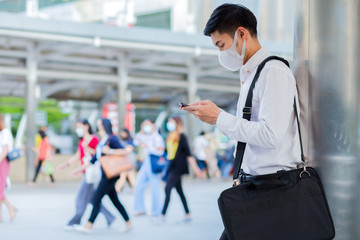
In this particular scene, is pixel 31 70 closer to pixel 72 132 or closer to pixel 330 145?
pixel 72 132

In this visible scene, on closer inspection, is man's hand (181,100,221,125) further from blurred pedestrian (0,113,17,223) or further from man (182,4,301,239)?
blurred pedestrian (0,113,17,223)

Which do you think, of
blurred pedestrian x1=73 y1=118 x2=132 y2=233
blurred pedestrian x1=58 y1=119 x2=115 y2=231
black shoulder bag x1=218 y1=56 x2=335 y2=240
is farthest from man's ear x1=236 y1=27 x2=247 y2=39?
blurred pedestrian x1=58 y1=119 x2=115 y2=231

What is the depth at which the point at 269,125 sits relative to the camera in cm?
191

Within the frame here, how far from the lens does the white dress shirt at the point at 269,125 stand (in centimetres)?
192

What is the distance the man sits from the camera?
193 centimetres

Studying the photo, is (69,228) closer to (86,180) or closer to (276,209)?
(86,180)

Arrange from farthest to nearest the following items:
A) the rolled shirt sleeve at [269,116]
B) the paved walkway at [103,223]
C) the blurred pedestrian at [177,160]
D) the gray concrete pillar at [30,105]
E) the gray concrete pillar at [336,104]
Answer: the gray concrete pillar at [30,105]
the blurred pedestrian at [177,160]
the paved walkway at [103,223]
the gray concrete pillar at [336,104]
the rolled shirt sleeve at [269,116]

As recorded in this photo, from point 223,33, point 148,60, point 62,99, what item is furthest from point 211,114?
point 62,99

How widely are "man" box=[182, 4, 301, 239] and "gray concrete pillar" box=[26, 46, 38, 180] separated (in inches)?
572

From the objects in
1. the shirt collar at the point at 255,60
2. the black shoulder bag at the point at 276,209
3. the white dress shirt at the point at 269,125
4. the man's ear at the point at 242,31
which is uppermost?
the man's ear at the point at 242,31

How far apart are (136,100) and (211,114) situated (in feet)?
66.9

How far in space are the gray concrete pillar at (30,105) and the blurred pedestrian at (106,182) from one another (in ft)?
29.2

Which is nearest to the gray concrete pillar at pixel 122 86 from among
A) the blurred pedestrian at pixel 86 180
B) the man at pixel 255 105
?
the blurred pedestrian at pixel 86 180

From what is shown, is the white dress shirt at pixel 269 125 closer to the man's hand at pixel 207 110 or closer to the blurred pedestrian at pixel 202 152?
the man's hand at pixel 207 110
